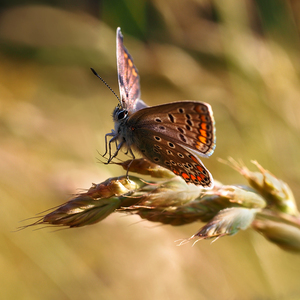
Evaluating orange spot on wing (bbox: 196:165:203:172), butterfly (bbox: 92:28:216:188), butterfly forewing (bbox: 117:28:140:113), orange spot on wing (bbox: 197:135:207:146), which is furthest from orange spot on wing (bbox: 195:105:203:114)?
butterfly forewing (bbox: 117:28:140:113)

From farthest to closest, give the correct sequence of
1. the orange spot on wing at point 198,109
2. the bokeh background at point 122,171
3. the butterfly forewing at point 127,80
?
the bokeh background at point 122,171
the butterfly forewing at point 127,80
the orange spot on wing at point 198,109

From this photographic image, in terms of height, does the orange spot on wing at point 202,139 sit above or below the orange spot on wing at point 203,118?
below

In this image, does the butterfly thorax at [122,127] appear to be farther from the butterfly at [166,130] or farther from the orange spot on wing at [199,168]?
the orange spot on wing at [199,168]

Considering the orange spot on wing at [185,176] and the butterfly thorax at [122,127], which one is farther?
the butterfly thorax at [122,127]

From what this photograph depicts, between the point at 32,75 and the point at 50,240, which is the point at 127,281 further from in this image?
the point at 32,75

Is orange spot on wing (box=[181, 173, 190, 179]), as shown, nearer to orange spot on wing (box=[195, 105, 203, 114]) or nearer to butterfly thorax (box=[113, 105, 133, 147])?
orange spot on wing (box=[195, 105, 203, 114])

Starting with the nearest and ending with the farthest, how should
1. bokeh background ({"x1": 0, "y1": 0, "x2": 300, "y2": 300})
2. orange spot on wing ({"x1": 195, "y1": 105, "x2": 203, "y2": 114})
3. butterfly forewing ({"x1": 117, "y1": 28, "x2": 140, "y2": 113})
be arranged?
1. orange spot on wing ({"x1": 195, "y1": 105, "x2": 203, "y2": 114})
2. butterfly forewing ({"x1": 117, "y1": 28, "x2": 140, "y2": 113})
3. bokeh background ({"x1": 0, "y1": 0, "x2": 300, "y2": 300})

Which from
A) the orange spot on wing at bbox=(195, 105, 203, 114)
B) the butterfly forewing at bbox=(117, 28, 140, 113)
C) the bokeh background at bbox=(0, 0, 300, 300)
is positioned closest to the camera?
the orange spot on wing at bbox=(195, 105, 203, 114)

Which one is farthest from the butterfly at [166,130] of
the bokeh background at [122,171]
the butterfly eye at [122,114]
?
the bokeh background at [122,171]

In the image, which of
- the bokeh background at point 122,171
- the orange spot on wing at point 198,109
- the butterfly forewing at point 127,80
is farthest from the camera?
the bokeh background at point 122,171

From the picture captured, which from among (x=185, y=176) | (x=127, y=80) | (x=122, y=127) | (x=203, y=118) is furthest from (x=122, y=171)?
(x=203, y=118)
